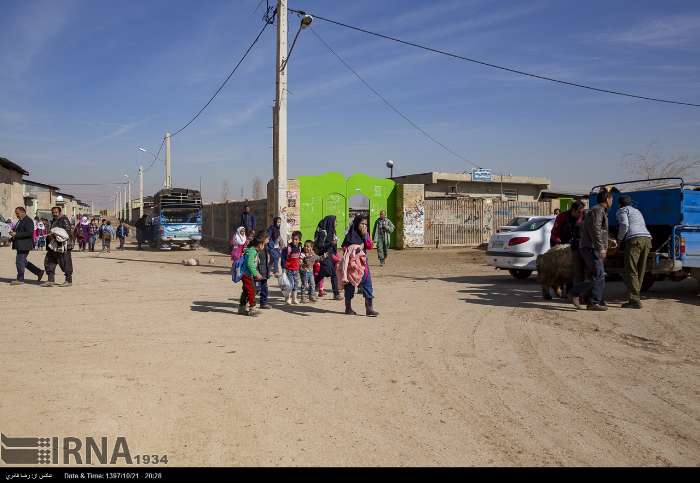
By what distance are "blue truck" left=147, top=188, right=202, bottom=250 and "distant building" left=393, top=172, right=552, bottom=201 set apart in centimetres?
1609

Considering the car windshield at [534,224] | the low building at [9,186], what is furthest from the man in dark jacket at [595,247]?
the low building at [9,186]

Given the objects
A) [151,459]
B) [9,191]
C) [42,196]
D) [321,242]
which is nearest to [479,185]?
[321,242]

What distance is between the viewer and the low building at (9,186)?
128 feet

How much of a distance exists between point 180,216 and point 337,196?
8527 mm

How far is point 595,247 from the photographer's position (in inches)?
335

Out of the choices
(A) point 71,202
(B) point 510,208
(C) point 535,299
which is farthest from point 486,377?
(A) point 71,202

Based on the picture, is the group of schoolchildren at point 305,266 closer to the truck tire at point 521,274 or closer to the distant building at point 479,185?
the truck tire at point 521,274

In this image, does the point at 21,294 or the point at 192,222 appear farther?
the point at 192,222

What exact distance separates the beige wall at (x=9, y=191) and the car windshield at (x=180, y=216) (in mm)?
20304

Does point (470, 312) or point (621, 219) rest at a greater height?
point (621, 219)

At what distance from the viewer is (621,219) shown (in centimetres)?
896
